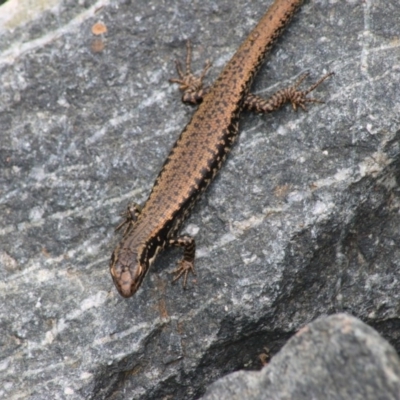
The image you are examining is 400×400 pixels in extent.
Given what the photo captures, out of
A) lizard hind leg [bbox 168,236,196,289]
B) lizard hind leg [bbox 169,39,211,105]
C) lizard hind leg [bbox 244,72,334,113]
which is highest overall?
lizard hind leg [bbox 169,39,211,105]

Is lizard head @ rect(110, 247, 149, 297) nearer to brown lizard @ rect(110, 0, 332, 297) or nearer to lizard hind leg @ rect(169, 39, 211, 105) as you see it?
brown lizard @ rect(110, 0, 332, 297)

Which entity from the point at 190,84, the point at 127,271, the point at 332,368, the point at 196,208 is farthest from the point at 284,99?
the point at 332,368

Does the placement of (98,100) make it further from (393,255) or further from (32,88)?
(393,255)

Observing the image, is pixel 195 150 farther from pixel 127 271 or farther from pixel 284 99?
pixel 127 271

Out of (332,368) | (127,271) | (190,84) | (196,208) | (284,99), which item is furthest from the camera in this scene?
(190,84)

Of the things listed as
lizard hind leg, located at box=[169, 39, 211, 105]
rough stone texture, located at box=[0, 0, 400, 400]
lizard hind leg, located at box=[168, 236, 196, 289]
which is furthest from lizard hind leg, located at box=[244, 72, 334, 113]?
lizard hind leg, located at box=[168, 236, 196, 289]

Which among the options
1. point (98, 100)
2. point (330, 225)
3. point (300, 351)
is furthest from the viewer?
point (98, 100)

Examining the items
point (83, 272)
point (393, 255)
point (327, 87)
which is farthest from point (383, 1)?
point (83, 272)
